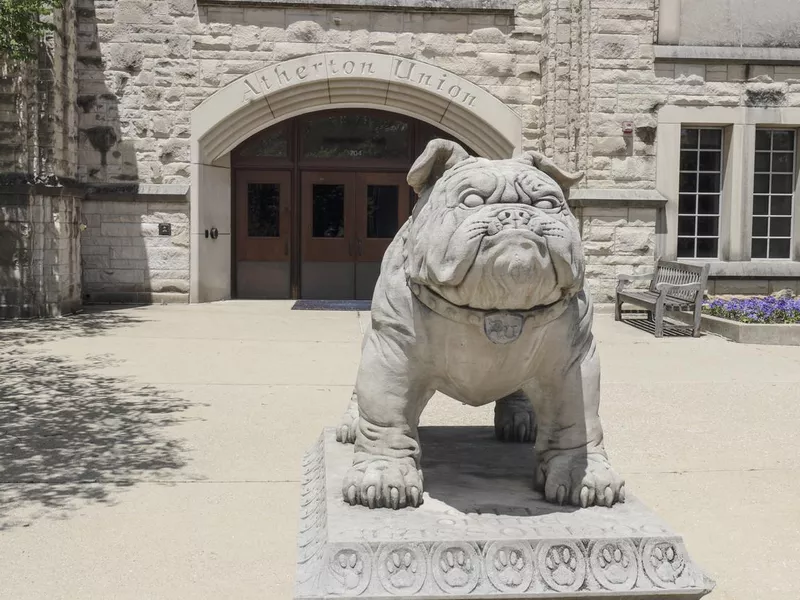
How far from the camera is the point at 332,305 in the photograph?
14.5 metres

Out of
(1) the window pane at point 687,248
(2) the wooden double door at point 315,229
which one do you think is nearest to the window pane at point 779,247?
(1) the window pane at point 687,248

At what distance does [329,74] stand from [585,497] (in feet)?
38.1

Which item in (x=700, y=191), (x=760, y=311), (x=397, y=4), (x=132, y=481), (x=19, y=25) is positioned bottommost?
(x=132, y=481)

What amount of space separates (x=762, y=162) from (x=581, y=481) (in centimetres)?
1252

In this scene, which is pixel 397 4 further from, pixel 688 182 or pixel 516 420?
pixel 516 420

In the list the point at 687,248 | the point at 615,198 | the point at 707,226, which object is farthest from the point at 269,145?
the point at 707,226

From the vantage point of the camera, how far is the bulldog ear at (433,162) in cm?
292

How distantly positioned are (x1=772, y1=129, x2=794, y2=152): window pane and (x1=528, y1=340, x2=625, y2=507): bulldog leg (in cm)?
1245

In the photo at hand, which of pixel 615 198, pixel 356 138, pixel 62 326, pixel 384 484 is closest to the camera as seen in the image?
pixel 384 484

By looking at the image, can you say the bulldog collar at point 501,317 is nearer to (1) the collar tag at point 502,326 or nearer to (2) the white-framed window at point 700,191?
(1) the collar tag at point 502,326

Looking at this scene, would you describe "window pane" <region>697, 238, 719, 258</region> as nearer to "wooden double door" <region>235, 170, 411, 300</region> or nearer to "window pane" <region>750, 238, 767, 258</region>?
"window pane" <region>750, 238, 767, 258</region>

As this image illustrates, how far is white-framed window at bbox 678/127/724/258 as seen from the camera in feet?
45.9

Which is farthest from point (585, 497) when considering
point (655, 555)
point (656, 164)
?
point (656, 164)

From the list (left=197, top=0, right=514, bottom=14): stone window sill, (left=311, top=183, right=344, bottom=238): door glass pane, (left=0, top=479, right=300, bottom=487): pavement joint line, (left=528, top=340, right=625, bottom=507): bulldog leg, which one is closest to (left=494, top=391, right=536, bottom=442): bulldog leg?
(left=528, top=340, right=625, bottom=507): bulldog leg
